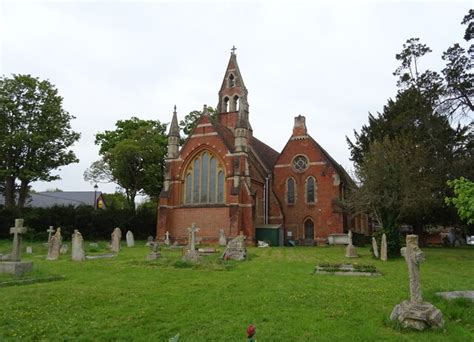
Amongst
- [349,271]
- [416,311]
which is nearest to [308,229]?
[349,271]

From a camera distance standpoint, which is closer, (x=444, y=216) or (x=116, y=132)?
(x=444, y=216)

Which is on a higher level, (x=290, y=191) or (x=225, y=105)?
(x=225, y=105)

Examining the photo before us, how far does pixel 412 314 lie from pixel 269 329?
2.52 m

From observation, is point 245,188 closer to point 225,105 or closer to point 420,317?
point 225,105

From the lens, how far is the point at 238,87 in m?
44.9

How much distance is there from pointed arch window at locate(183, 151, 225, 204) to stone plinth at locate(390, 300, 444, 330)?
98.2ft

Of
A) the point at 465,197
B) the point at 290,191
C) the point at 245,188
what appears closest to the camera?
the point at 465,197

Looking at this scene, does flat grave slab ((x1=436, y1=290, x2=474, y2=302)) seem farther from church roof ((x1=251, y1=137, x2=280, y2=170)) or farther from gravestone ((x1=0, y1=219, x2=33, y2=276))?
church roof ((x1=251, y1=137, x2=280, y2=170))

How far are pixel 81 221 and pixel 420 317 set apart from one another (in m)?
35.7

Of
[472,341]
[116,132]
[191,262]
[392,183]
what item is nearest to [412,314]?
[472,341]

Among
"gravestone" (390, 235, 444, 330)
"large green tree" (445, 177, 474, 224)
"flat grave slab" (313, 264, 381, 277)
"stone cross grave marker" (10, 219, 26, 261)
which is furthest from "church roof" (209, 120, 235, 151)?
"gravestone" (390, 235, 444, 330)

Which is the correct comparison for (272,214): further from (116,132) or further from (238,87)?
(116,132)

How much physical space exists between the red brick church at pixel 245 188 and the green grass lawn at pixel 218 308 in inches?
871

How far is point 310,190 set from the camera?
1551 inches
